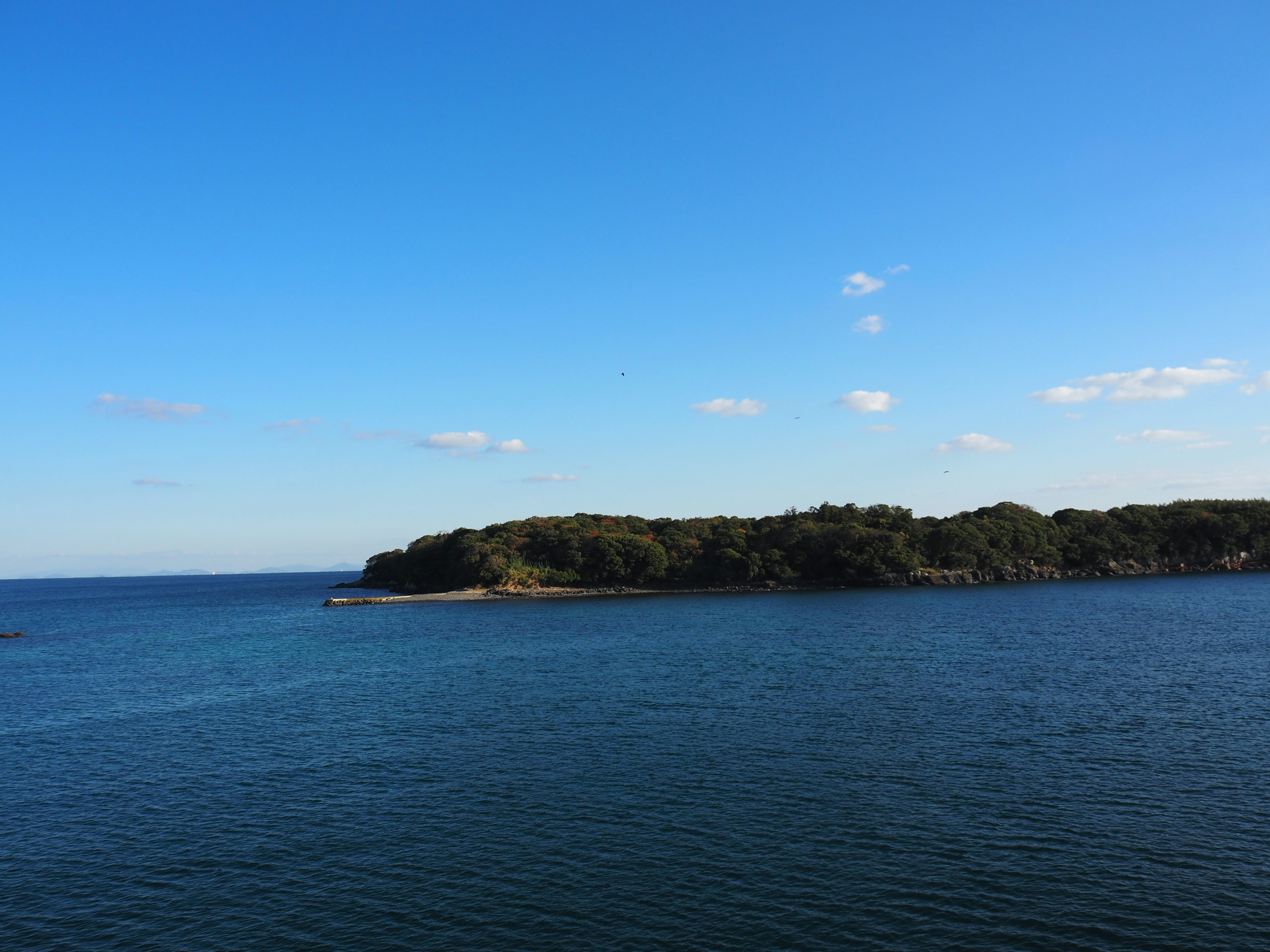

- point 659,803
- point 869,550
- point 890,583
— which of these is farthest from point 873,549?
point 659,803

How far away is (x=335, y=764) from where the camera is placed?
1426 inches

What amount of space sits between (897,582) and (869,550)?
799 cm

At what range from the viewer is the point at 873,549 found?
14800 centimetres

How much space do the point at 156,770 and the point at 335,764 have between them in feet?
28.4

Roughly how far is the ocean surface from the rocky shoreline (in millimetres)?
80108

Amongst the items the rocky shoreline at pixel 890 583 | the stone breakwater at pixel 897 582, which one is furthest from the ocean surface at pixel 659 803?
the stone breakwater at pixel 897 582

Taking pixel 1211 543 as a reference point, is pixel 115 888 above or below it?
below

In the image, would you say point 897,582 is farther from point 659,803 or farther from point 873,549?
point 659,803

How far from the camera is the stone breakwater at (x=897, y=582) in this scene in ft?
475

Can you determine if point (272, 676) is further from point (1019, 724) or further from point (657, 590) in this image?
point (657, 590)

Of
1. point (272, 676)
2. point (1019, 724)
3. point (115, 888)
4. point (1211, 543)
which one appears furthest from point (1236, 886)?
point (1211, 543)

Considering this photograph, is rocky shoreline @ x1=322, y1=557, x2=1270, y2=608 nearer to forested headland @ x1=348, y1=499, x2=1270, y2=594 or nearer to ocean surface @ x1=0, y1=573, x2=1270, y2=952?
forested headland @ x1=348, y1=499, x2=1270, y2=594

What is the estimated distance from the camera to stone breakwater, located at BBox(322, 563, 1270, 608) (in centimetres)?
14488

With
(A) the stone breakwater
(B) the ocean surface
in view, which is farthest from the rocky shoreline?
(B) the ocean surface
